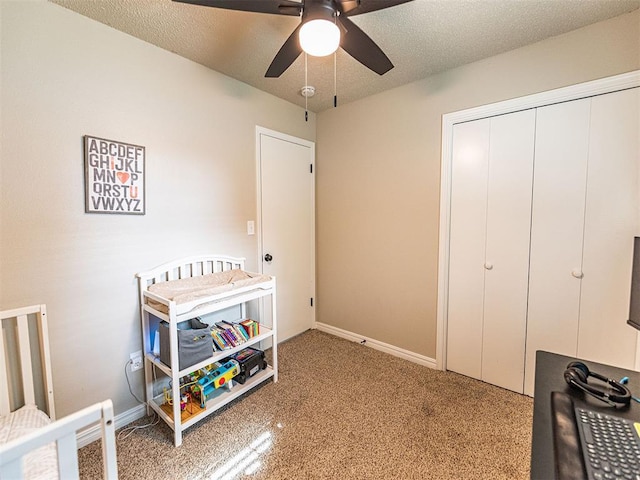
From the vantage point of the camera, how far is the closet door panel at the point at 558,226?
1.78 m

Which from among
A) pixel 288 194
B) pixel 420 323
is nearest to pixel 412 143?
pixel 288 194

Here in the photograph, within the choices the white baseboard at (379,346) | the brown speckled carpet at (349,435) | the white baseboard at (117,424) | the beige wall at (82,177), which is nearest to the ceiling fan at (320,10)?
the beige wall at (82,177)

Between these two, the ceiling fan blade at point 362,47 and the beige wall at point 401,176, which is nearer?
the ceiling fan blade at point 362,47

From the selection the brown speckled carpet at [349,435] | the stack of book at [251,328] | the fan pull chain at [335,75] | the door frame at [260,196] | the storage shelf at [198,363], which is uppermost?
the fan pull chain at [335,75]

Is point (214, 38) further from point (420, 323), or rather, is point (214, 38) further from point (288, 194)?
point (420, 323)

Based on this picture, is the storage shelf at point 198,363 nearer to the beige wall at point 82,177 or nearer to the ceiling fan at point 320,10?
the beige wall at point 82,177

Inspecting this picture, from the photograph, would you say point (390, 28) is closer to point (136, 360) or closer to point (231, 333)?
point (231, 333)

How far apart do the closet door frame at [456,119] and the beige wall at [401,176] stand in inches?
1.8

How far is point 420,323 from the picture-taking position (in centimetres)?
247

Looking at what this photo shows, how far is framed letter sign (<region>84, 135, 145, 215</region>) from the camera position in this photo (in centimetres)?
160

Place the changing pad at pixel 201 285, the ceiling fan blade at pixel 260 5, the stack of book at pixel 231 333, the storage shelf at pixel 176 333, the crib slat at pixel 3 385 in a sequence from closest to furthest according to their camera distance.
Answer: the ceiling fan blade at pixel 260 5, the crib slat at pixel 3 385, the storage shelf at pixel 176 333, the changing pad at pixel 201 285, the stack of book at pixel 231 333

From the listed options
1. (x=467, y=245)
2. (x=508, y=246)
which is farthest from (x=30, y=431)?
(x=508, y=246)

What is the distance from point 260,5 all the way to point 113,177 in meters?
1.27

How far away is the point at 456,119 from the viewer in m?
2.18
